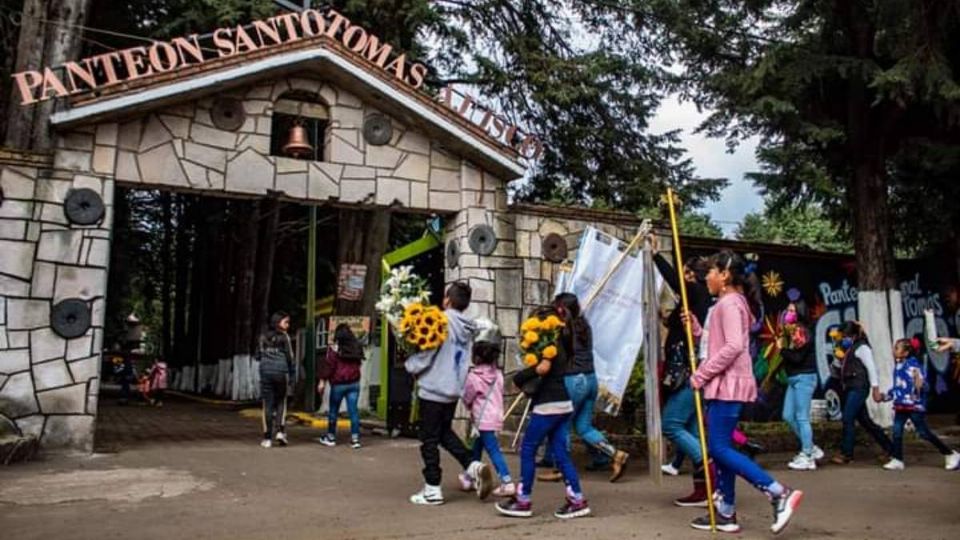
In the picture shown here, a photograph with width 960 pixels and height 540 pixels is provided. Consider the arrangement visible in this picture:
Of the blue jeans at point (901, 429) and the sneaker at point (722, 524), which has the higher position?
the blue jeans at point (901, 429)

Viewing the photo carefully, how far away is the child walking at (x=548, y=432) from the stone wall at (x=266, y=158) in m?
5.24

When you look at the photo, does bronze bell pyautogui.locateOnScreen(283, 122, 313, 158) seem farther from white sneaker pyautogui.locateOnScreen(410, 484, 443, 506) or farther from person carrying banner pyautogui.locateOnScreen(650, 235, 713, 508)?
white sneaker pyautogui.locateOnScreen(410, 484, 443, 506)

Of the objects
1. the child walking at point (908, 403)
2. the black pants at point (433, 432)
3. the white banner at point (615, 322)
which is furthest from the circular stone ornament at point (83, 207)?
the child walking at point (908, 403)

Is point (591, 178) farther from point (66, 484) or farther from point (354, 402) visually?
point (66, 484)

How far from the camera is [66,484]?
24.9 feet

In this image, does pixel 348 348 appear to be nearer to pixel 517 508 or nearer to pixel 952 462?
pixel 517 508

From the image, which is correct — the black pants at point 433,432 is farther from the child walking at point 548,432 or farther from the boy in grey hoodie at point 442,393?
the child walking at point 548,432

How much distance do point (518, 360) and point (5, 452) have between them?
5958 mm

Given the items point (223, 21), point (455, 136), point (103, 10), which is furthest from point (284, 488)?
point (103, 10)

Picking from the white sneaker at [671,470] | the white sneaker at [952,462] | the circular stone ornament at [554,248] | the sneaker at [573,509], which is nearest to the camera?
the sneaker at [573,509]

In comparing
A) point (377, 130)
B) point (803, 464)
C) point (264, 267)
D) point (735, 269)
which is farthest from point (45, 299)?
point (264, 267)

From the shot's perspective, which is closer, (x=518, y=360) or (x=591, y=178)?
(x=518, y=360)

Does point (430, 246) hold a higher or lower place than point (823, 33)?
lower

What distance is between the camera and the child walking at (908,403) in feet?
30.9
